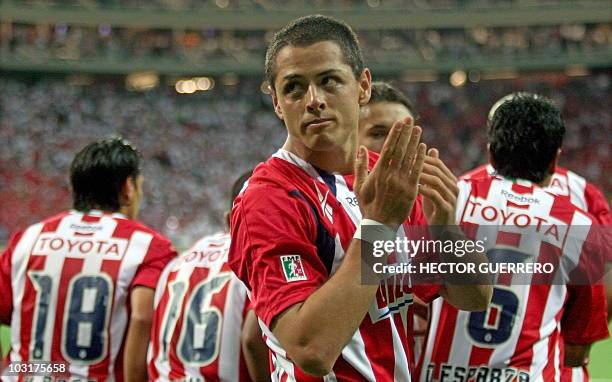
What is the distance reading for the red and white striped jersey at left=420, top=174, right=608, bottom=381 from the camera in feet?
9.99

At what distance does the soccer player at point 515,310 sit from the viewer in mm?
3045

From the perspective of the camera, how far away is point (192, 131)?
28.6m

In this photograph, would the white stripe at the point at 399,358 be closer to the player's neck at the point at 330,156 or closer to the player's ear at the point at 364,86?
the player's neck at the point at 330,156

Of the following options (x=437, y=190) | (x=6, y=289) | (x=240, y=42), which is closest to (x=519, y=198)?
(x=437, y=190)

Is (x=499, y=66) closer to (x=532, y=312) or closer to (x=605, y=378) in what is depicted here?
(x=605, y=378)

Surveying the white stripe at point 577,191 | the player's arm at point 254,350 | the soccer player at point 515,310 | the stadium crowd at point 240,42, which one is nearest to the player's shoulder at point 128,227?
the player's arm at point 254,350

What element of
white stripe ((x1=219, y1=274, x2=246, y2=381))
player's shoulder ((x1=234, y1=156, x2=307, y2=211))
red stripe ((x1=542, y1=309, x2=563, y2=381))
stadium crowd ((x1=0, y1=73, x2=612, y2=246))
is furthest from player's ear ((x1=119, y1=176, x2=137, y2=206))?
stadium crowd ((x1=0, y1=73, x2=612, y2=246))

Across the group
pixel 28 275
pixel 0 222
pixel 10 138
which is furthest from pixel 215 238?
pixel 10 138

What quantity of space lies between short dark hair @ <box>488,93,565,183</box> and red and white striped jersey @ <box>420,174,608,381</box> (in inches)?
5.0

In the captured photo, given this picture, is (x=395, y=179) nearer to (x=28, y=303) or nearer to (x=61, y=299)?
(x=61, y=299)

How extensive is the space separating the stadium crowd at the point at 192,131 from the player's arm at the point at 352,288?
22.1m

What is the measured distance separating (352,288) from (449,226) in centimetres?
55

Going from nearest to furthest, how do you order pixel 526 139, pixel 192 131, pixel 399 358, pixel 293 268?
1. pixel 293 268
2. pixel 399 358
3. pixel 526 139
4. pixel 192 131

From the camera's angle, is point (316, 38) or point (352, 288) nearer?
point (352, 288)
